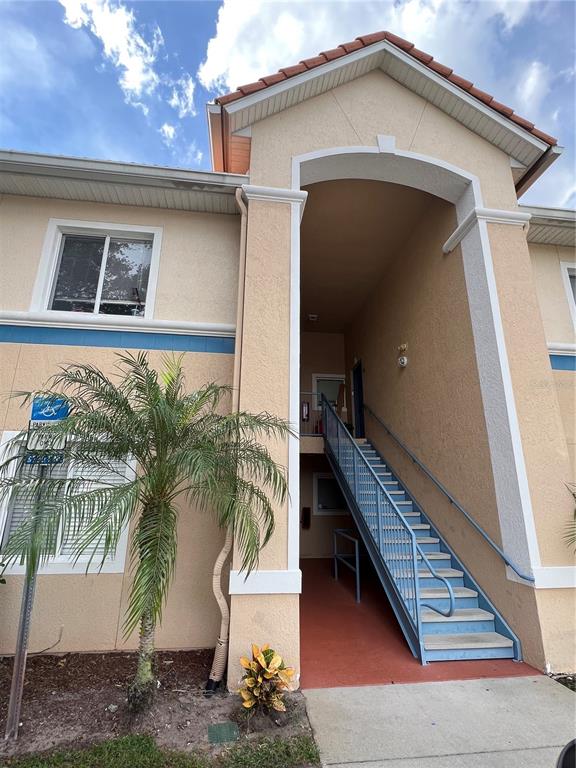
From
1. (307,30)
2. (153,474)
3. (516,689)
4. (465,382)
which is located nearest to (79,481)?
(153,474)

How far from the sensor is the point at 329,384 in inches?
492

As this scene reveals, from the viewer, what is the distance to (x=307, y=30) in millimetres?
6691

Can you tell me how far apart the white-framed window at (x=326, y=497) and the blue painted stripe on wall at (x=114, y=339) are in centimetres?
637

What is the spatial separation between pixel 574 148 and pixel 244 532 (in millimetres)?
7816

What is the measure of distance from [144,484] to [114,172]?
445cm

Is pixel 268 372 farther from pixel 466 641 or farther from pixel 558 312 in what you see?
pixel 558 312

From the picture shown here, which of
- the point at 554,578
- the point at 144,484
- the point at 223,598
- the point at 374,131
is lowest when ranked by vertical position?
the point at 223,598

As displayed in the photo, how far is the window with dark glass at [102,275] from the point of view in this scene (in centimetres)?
536

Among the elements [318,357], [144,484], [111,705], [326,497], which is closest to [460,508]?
[144,484]

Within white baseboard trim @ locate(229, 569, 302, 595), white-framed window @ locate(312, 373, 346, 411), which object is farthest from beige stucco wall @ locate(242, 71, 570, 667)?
white-framed window @ locate(312, 373, 346, 411)

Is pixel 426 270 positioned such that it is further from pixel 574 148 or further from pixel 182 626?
pixel 182 626

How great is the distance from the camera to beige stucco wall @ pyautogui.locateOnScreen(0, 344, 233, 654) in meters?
4.32

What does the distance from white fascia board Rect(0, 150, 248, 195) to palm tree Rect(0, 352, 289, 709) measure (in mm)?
3144

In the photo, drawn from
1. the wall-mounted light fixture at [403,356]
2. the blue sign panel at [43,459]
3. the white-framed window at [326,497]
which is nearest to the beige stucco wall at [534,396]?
the wall-mounted light fixture at [403,356]
